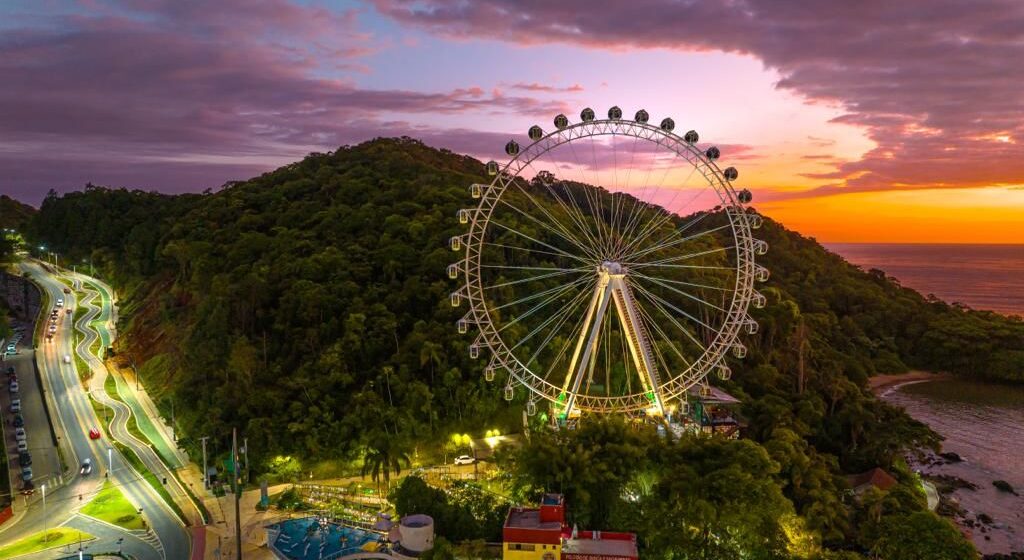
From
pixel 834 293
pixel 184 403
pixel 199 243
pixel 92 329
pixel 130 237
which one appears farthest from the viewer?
pixel 834 293

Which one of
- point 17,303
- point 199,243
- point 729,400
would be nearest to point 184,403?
point 199,243

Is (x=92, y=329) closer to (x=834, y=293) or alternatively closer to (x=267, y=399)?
(x=267, y=399)

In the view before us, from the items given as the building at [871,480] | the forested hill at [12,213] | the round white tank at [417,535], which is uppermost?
the forested hill at [12,213]

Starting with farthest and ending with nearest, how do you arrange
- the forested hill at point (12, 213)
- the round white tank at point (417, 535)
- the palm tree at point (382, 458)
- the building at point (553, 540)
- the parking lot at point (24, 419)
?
Result: 1. the forested hill at point (12, 213)
2. the parking lot at point (24, 419)
3. the palm tree at point (382, 458)
4. the round white tank at point (417, 535)
5. the building at point (553, 540)

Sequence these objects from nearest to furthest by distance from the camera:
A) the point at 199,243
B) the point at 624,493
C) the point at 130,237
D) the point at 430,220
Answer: the point at 624,493
the point at 430,220
the point at 199,243
the point at 130,237

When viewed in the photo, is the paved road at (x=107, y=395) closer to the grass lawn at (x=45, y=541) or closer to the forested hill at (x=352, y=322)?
the forested hill at (x=352, y=322)

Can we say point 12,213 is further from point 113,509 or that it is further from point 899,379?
point 899,379

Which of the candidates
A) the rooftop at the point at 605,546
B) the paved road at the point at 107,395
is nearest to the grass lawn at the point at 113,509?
the paved road at the point at 107,395
